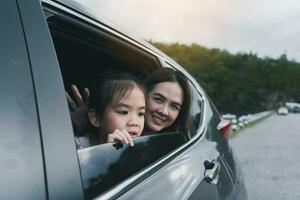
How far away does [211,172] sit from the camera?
2.83m

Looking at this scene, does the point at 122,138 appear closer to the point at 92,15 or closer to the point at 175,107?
the point at 92,15

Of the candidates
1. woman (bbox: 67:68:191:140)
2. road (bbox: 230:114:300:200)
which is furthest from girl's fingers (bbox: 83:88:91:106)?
road (bbox: 230:114:300:200)

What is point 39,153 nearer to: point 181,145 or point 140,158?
point 140,158

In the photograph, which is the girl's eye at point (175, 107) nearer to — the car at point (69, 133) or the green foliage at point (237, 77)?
the car at point (69, 133)

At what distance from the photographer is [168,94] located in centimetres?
328

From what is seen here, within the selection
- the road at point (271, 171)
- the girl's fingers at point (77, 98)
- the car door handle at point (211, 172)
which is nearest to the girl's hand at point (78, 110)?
the girl's fingers at point (77, 98)

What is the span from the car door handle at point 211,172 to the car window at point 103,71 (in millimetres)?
171

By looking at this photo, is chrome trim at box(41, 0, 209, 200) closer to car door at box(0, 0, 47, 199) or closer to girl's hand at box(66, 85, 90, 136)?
car door at box(0, 0, 47, 199)

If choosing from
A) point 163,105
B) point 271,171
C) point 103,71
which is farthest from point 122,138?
point 271,171

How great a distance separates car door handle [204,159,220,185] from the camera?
2.73 metres

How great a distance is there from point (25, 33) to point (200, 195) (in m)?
1.24

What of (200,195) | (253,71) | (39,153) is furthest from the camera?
(253,71)

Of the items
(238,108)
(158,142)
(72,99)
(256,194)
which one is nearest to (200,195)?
(158,142)

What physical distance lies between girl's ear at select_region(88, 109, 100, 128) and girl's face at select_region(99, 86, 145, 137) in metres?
0.02
